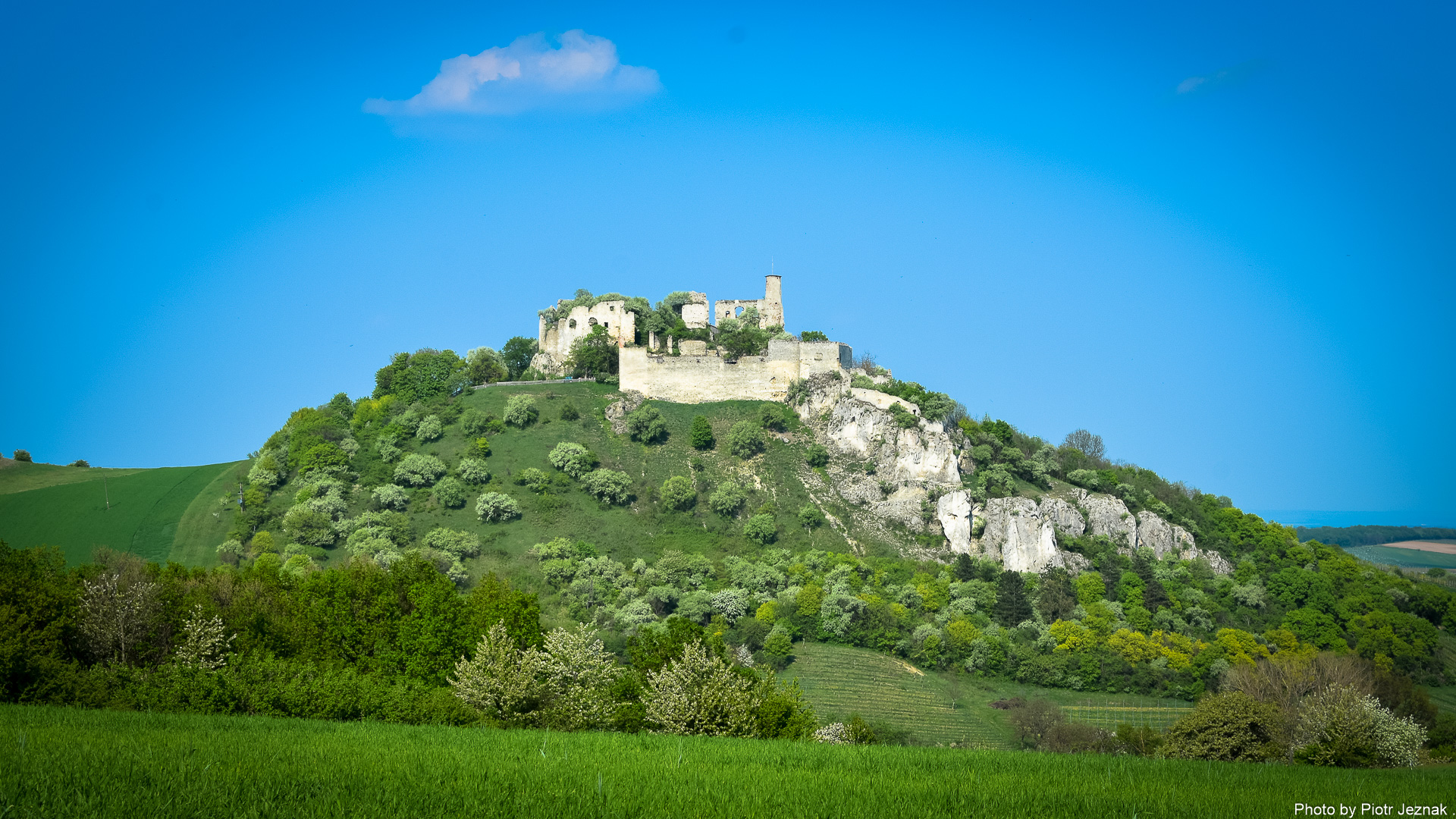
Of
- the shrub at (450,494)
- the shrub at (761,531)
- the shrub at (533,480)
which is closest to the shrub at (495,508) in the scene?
the shrub at (450,494)

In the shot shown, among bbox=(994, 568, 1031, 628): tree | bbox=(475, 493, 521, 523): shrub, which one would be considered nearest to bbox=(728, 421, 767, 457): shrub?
bbox=(475, 493, 521, 523): shrub

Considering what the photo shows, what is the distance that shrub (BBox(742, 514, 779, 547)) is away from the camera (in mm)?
71625

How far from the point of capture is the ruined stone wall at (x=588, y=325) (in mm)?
89438

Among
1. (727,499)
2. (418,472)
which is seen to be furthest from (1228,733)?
(418,472)

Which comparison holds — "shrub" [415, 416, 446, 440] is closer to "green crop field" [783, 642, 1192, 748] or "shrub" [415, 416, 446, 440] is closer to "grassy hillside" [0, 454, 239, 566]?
"grassy hillside" [0, 454, 239, 566]

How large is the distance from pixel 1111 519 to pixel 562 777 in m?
65.8

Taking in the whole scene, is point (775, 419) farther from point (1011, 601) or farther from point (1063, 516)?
point (1011, 601)

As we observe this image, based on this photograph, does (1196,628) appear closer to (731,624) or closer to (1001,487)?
(1001,487)

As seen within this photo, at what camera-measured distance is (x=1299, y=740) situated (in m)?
37.5

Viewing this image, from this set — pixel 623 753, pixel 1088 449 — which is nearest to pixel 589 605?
pixel 623 753

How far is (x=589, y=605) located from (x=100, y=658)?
28.0 meters

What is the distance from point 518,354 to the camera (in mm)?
94562

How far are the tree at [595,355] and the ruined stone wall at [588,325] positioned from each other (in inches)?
32.2

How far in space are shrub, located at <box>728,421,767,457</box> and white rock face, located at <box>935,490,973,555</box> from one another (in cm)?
1333
